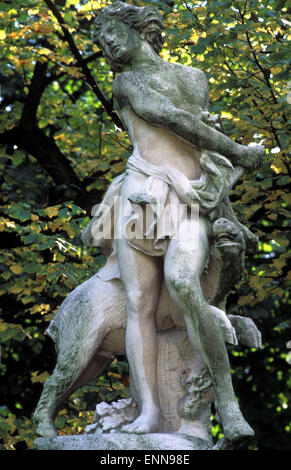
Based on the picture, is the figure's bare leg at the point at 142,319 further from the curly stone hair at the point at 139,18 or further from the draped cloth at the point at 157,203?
the curly stone hair at the point at 139,18

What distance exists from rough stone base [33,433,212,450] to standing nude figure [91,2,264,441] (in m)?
0.11

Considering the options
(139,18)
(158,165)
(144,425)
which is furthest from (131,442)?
(139,18)

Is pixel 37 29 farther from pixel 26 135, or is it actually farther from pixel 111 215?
pixel 111 215

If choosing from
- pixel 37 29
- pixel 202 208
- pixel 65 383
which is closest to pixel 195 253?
pixel 202 208

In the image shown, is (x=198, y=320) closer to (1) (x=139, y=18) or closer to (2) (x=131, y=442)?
(2) (x=131, y=442)

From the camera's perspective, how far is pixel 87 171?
1140cm

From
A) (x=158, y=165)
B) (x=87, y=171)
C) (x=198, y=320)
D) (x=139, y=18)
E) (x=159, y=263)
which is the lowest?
(x=198, y=320)

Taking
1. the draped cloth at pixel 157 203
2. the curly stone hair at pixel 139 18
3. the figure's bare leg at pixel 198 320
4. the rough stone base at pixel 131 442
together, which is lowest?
the rough stone base at pixel 131 442

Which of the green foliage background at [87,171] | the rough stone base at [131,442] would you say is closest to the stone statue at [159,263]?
the rough stone base at [131,442]

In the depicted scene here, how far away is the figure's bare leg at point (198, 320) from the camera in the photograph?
502 centimetres

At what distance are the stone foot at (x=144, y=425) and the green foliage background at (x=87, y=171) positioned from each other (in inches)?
151

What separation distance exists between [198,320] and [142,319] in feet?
1.45

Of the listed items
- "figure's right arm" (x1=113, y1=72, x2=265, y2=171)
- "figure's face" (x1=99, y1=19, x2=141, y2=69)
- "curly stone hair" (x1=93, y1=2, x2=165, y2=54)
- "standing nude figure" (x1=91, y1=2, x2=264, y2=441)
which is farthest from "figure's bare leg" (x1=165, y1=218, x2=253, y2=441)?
"curly stone hair" (x1=93, y1=2, x2=165, y2=54)

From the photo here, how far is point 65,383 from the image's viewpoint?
5.46 meters
